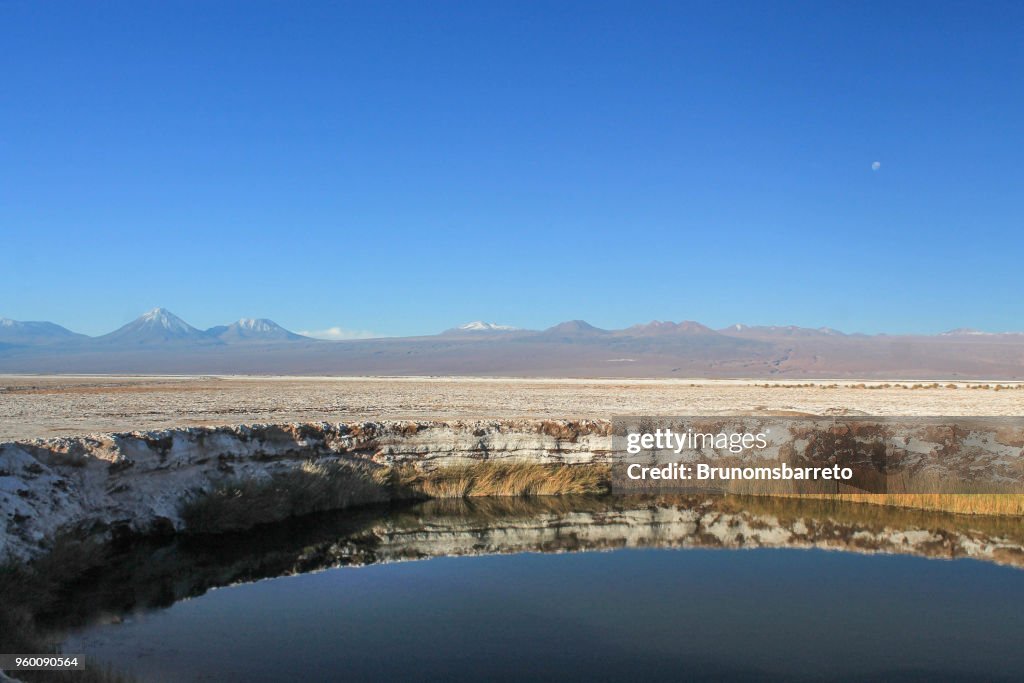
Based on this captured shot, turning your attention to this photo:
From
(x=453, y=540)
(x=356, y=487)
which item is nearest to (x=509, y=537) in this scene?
(x=453, y=540)

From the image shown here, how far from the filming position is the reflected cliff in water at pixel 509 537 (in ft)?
38.4

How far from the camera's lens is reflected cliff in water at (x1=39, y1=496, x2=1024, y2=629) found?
1170 centimetres

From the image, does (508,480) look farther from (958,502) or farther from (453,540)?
(958,502)

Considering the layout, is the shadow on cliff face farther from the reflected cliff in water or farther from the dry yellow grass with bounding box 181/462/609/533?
the dry yellow grass with bounding box 181/462/609/533

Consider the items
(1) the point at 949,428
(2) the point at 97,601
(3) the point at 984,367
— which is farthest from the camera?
(3) the point at 984,367

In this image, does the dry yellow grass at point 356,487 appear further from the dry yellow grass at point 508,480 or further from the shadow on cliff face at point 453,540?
the shadow on cliff face at point 453,540

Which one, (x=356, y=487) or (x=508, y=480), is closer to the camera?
(x=356, y=487)

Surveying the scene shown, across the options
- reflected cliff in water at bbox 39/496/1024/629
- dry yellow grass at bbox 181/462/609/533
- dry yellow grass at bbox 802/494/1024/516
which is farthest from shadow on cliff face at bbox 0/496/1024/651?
dry yellow grass at bbox 802/494/1024/516

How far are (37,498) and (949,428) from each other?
1778 cm

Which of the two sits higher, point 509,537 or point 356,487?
point 356,487

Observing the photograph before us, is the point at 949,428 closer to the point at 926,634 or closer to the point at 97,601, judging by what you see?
the point at 926,634

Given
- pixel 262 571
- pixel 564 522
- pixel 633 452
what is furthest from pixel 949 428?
pixel 262 571

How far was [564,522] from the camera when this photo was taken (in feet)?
53.6

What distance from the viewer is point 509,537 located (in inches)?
592
